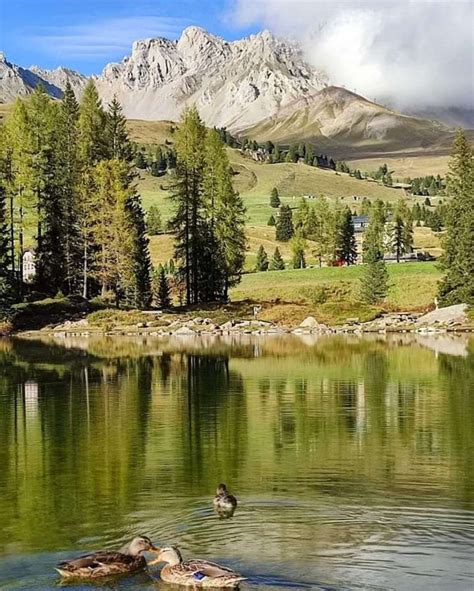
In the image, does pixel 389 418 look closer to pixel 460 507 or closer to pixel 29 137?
pixel 460 507

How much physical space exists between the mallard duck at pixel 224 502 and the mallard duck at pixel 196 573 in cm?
325

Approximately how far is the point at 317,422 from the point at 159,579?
1321 cm

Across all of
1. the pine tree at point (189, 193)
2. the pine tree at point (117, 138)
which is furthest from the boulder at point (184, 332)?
the pine tree at point (117, 138)

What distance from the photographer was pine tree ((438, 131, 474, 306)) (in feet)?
230

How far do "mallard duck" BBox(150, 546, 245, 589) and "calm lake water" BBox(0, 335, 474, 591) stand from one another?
30cm

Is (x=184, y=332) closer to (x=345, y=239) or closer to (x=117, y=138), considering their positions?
(x=117, y=138)

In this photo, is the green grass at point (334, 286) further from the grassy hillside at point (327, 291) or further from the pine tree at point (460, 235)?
the pine tree at point (460, 235)

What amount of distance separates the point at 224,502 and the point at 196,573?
415 centimetres

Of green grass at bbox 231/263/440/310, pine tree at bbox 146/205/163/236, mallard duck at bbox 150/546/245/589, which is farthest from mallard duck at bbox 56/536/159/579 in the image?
pine tree at bbox 146/205/163/236

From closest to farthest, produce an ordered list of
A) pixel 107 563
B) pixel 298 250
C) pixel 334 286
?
pixel 107 563 → pixel 334 286 → pixel 298 250

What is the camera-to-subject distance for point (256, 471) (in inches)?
766

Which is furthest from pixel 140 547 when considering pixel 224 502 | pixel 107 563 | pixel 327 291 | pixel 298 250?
pixel 298 250

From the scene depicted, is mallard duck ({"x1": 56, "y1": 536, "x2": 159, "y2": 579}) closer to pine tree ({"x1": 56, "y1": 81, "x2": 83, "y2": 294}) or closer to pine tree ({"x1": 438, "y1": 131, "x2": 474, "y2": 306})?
pine tree ({"x1": 56, "y1": 81, "x2": 83, "y2": 294})

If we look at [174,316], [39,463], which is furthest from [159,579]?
[174,316]
